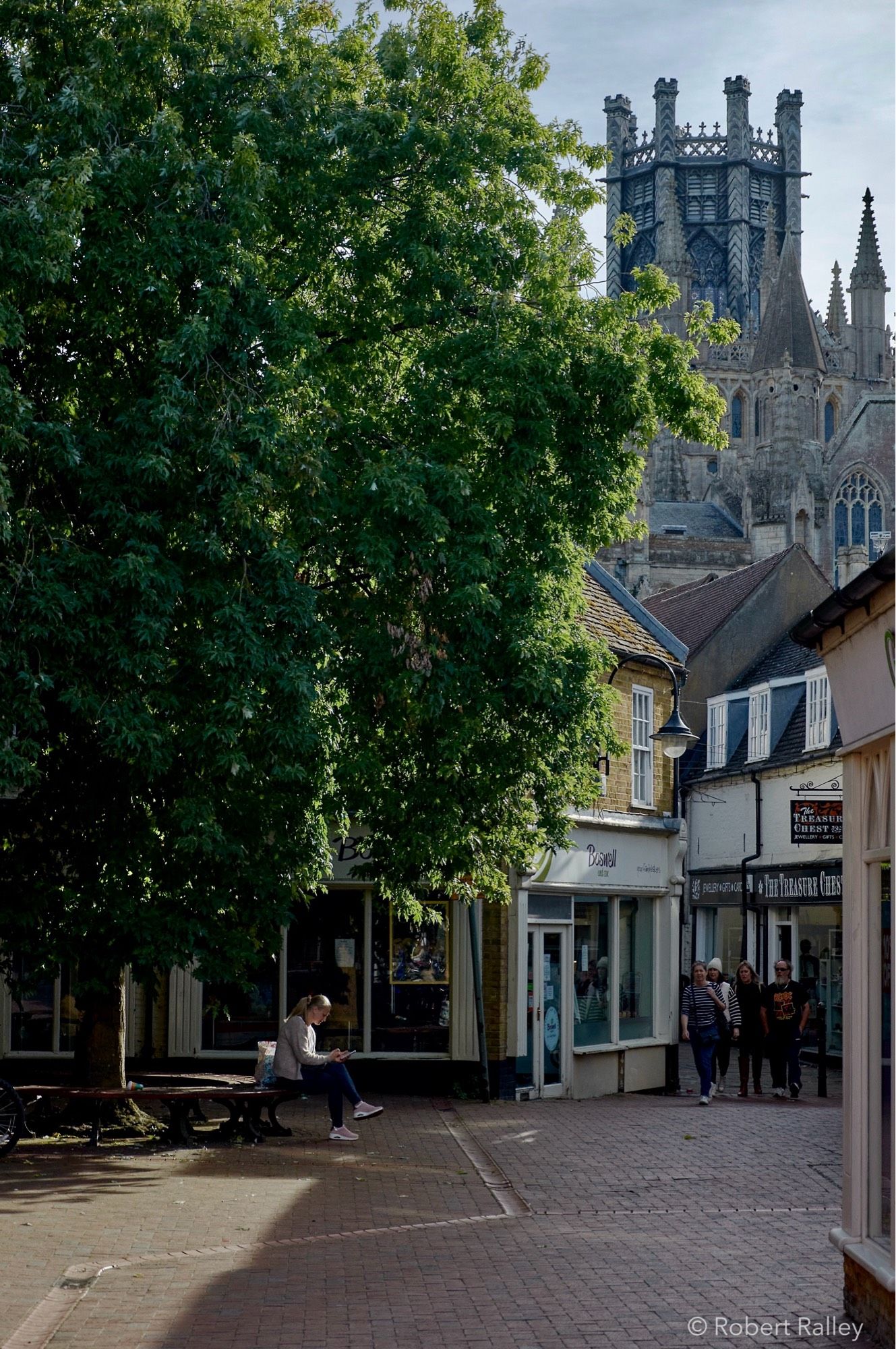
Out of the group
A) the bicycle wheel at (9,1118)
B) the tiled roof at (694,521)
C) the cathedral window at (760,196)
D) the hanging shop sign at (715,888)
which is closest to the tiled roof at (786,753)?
the hanging shop sign at (715,888)

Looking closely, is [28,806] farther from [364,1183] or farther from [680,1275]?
[680,1275]

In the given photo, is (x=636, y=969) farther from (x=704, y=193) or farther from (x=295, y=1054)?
(x=704, y=193)

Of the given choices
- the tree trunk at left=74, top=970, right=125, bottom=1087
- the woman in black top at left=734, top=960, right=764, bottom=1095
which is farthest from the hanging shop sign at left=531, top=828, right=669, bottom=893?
the tree trunk at left=74, top=970, right=125, bottom=1087

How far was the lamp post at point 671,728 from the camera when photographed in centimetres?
2244

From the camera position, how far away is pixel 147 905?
14.4 m

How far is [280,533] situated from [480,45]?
5.68m

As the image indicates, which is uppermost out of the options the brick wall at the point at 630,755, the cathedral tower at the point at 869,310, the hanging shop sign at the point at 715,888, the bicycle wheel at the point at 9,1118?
the cathedral tower at the point at 869,310

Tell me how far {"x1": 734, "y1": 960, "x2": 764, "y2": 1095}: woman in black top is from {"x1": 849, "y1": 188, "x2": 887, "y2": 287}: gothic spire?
325 feet

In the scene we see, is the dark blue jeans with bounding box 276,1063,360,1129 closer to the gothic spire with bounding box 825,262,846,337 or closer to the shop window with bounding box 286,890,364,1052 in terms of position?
the shop window with bounding box 286,890,364,1052

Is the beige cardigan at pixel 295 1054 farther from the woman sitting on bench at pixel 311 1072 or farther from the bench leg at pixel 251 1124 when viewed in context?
the bench leg at pixel 251 1124

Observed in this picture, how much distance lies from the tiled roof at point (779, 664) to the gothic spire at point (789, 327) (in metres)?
63.9

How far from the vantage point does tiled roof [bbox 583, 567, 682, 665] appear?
25.2m

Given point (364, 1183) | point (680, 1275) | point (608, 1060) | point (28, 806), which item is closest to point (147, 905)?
point (28, 806)

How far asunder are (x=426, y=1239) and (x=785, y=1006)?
11790mm
